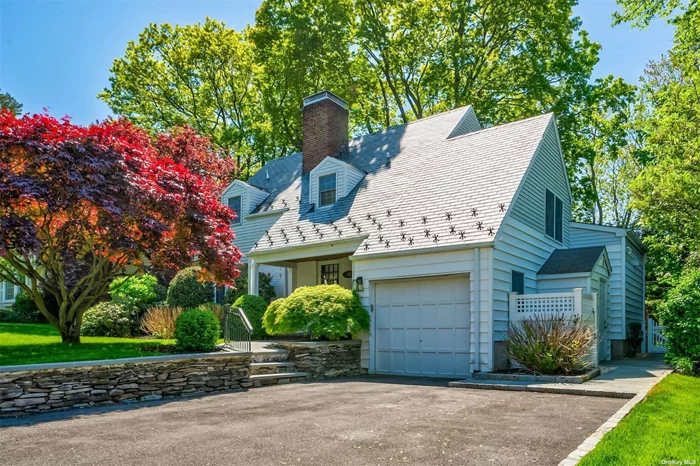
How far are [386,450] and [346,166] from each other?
1203 centimetres

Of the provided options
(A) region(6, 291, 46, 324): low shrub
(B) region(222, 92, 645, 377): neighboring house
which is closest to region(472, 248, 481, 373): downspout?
(B) region(222, 92, 645, 377): neighboring house

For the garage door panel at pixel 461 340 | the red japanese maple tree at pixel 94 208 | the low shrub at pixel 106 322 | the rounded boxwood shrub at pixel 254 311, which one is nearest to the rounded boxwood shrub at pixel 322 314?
the rounded boxwood shrub at pixel 254 311

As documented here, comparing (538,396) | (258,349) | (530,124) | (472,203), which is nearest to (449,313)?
(472,203)

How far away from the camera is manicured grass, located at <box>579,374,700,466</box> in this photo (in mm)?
4648

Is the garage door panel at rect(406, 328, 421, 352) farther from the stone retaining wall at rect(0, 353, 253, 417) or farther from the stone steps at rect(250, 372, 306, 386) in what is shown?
the stone retaining wall at rect(0, 353, 253, 417)

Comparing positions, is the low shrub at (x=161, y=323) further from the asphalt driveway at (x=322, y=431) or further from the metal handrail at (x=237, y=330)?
the asphalt driveway at (x=322, y=431)

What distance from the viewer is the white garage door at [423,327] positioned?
39.3ft

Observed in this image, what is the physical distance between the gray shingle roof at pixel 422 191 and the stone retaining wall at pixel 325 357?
93.5 inches

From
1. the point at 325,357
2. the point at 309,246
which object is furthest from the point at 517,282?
the point at 309,246

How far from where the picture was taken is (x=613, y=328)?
1568 centimetres

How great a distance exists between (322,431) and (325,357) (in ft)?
20.4

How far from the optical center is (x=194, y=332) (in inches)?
405

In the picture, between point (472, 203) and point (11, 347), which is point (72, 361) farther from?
point (472, 203)

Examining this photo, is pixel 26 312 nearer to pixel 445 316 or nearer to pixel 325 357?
pixel 325 357
